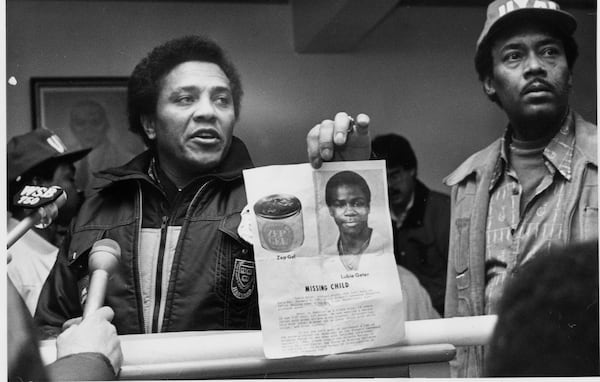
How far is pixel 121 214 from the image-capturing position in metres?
2.09

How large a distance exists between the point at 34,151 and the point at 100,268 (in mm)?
315

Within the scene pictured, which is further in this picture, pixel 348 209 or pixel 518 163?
pixel 518 163

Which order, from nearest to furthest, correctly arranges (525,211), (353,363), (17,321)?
(17,321), (353,363), (525,211)

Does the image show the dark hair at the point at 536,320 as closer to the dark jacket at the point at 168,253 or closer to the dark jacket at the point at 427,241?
the dark jacket at the point at 427,241

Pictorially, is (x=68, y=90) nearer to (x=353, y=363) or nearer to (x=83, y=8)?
(x=83, y=8)

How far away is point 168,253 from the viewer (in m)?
2.05

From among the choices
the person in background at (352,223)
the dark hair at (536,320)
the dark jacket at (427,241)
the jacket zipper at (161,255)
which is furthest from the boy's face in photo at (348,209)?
the dark hair at (536,320)

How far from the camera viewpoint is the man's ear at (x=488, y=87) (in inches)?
85.2

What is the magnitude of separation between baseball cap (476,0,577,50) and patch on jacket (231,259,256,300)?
0.77 metres

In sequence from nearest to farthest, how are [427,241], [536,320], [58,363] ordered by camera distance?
[536,320], [58,363], [427,241]

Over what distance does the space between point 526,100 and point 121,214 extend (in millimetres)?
1021

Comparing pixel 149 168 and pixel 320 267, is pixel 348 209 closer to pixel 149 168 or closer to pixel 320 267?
pixel 320 267

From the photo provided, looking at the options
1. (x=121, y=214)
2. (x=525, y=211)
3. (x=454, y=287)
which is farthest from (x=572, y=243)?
(x=121, y=214)

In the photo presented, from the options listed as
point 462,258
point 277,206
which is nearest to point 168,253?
point 277,206
